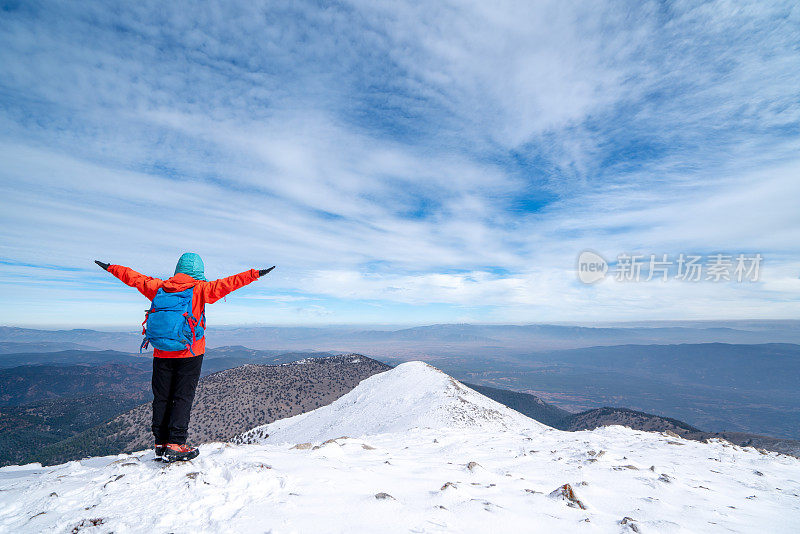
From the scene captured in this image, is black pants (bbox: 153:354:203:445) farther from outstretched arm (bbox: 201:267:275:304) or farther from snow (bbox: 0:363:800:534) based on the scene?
outstretched arm (bbox: 201:267:275:304)

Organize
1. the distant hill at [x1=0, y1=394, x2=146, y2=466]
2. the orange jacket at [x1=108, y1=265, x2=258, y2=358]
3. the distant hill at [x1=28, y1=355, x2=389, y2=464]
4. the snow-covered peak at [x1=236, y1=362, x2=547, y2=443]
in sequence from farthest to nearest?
the distant hill at [x1=0, y1=394, x2=146, y2=466], the distant hill at [x1=28, y1=355, x2=389, y2=464], the snow-covered peak at [x1=236, y1=362, x2=547, y2=443], the orange jacket at [x1=108, y1=265, x2=258, y2=358]

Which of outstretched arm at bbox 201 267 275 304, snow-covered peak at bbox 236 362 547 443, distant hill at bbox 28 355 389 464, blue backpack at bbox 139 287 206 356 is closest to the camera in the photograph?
blue backpack at bbox 139 287 206 356

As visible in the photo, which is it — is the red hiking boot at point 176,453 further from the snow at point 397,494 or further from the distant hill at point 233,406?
the distant hill at point 233,406

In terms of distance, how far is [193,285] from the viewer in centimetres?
605

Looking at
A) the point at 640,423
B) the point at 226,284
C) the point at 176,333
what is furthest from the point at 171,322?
the point at 640,423

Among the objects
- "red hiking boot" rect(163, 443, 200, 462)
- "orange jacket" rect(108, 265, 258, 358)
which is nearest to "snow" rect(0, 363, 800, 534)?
"red hiking boot" rect(163, 443, 200, 462)

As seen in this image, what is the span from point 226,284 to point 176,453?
11.0 ft

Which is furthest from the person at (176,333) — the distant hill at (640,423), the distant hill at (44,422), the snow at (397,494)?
the distant hill at (44,422)

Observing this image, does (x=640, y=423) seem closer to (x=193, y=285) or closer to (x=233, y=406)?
(x=193, y=285)

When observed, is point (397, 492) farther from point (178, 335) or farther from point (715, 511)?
point (715, 511)

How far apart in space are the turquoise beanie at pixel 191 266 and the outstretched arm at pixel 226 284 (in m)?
0.38

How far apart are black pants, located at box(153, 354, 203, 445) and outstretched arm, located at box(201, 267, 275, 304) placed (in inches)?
51.1

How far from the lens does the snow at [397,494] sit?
4.09 metres

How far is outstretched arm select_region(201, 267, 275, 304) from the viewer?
6.18 metres
